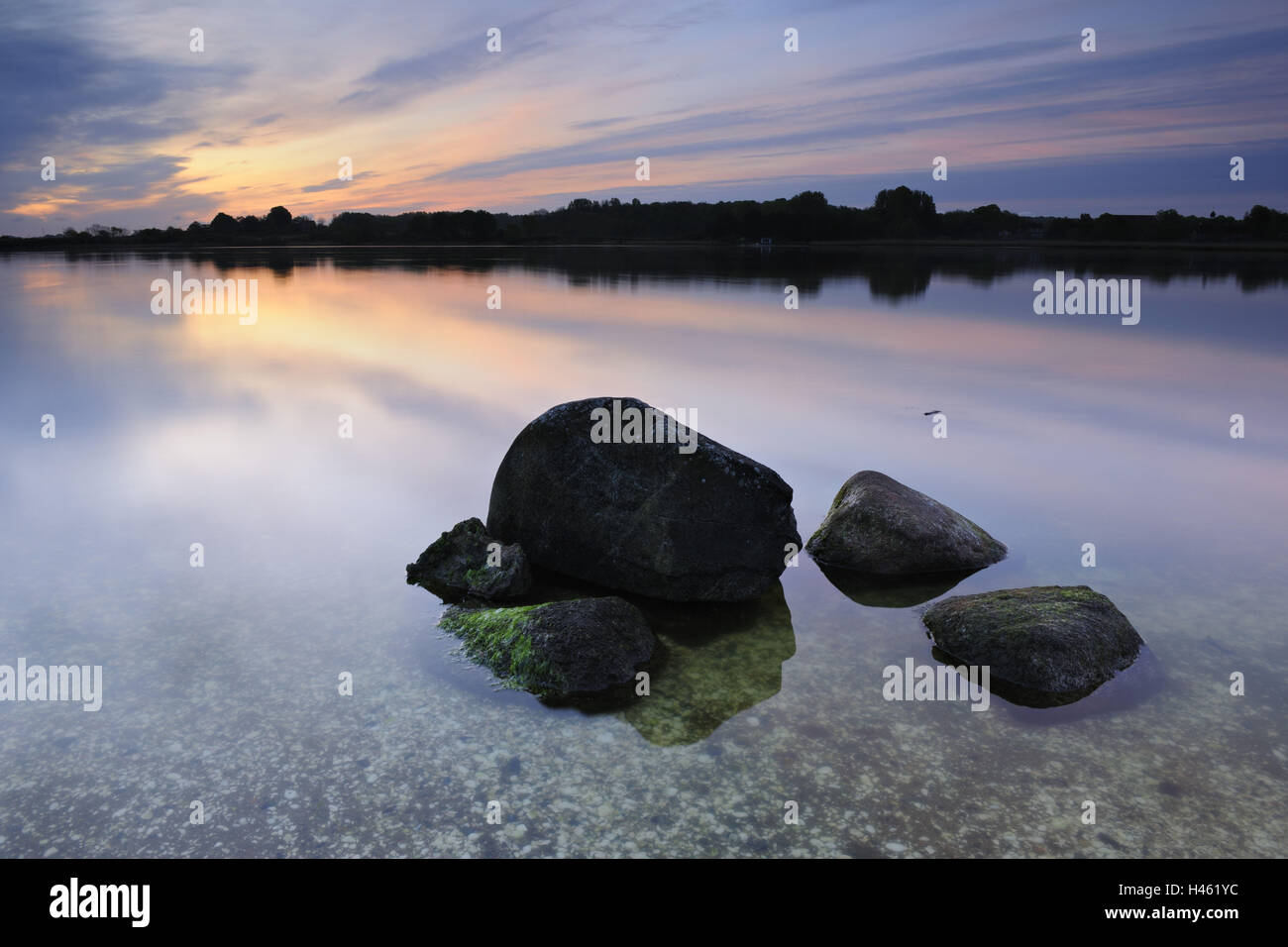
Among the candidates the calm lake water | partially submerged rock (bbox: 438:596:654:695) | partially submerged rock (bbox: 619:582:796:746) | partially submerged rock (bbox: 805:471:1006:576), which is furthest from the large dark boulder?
partially submerged rock (bbox: 438:596:654:695)

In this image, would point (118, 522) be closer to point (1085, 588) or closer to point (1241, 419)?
point (1085, 588)

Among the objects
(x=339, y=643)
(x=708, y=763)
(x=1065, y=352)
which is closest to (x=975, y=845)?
(x=708, y=763)

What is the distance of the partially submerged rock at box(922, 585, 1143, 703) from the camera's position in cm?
789

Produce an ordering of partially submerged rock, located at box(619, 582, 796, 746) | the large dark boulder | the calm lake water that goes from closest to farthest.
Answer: the calm lake water, partially submerged rock, located at box(619, 582, 796, 746), the large dark boulder

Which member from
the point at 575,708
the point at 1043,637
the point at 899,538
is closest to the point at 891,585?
the point at 899,538

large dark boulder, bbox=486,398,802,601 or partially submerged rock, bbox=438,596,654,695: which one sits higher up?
large dark boulder, bbox=486,398,802,601

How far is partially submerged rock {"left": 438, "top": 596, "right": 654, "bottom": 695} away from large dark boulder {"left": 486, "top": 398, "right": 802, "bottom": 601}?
49.0 inches

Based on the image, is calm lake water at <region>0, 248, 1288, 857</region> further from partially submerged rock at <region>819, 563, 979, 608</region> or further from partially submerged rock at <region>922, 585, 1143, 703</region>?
partially submerged rock at <region>922, 585, 1143, 703</region>

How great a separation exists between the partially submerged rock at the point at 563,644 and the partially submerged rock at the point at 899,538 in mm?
3526

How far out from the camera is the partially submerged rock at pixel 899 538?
10789mm

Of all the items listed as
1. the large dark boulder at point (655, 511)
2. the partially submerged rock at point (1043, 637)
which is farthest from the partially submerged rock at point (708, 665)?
the partially submerged rock at point (1043, 637)

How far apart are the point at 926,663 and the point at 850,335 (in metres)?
28.7

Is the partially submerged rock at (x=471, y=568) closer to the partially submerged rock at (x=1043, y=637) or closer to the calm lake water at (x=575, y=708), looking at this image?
the calm lake water at (x=575, y=708)

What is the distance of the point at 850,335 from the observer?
35.4m
